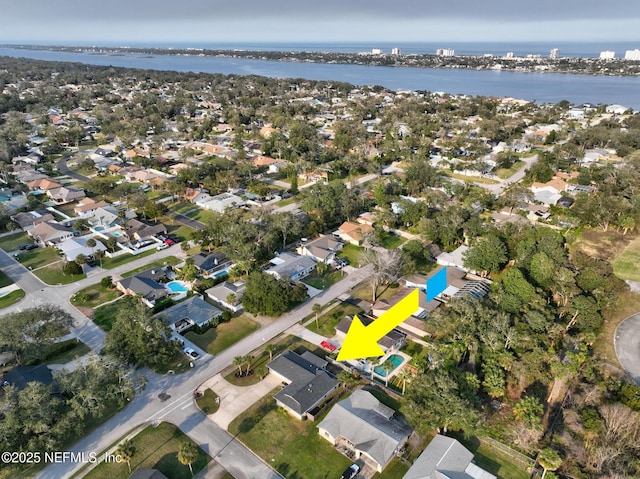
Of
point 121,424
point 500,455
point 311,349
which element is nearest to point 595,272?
point 500,455

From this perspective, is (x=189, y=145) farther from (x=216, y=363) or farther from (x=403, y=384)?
(x=403, y=384)

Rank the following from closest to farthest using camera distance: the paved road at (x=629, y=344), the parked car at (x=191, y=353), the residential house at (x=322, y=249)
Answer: the paved road at (x=629, y=344)
the parked car at (x=191, y=353)
the residential house at (x=322, y=249)

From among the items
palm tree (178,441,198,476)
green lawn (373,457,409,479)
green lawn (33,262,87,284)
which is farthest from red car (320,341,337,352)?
green lawn (33,262,87,284)

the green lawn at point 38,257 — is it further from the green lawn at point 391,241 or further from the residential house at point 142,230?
the green lawn at point 391,241

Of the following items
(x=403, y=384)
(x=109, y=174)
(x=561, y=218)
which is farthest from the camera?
(x=109, y=174)

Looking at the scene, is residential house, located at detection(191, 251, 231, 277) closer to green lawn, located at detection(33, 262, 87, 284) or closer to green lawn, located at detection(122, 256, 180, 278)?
green lawn, located at detection(122, 256, 180, 278)

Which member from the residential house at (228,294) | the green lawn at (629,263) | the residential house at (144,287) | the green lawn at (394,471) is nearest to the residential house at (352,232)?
the residential house at (228,294)
